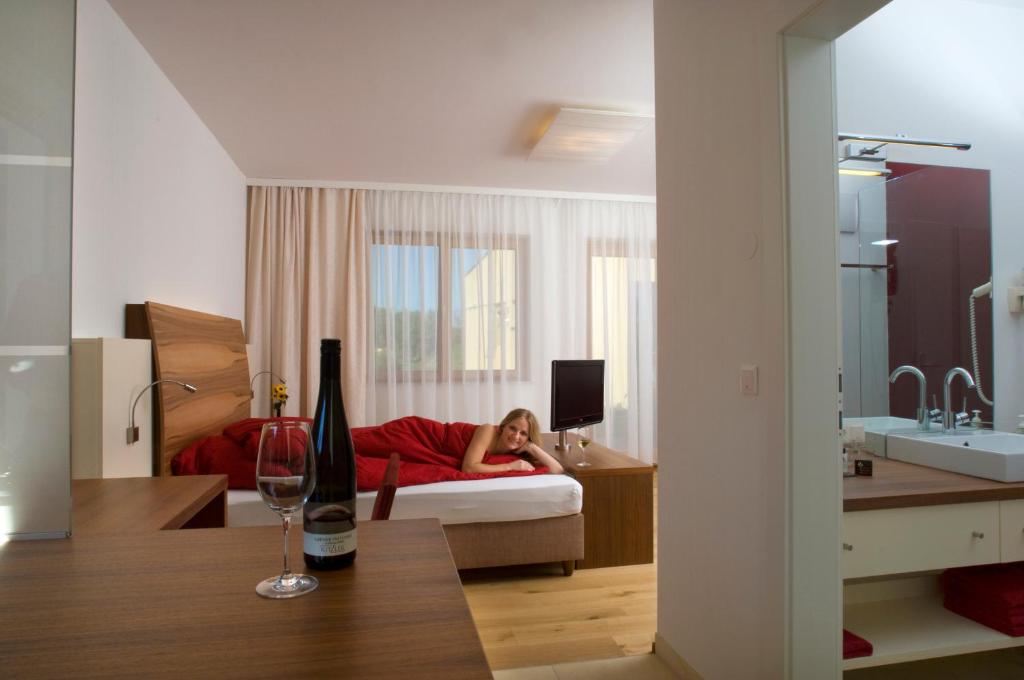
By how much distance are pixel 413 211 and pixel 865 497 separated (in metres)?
4.47

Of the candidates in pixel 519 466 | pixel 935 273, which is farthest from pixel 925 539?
pixel 519 466

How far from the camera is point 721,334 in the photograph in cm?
196

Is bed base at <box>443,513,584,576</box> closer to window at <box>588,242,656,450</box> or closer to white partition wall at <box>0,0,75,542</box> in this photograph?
white partition wall at <box>0,0,75,542</box>

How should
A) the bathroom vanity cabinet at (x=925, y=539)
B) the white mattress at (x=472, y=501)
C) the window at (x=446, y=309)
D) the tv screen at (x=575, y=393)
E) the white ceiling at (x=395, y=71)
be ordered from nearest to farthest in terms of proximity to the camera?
the bathroom vanity cabinet at (x=925, y=539) → the white ceiling at (x=395, y=71) → the white mattress at (x=472, y=501) → the tv screen at (x=575, y=393) → the window at (x=446, y=309)

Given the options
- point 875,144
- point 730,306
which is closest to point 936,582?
point 730,306

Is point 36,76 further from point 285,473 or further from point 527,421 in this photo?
point 527,421

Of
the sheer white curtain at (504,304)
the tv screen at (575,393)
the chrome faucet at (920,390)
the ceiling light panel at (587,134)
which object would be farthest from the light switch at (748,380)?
the sheer white curtain at (504,304)

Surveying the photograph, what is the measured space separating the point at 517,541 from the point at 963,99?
2.73 meters

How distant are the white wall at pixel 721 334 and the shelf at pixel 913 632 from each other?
1.31ft

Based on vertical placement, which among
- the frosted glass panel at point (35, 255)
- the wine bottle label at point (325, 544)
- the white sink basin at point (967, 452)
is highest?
the frosted glass panel at point (35, 255)

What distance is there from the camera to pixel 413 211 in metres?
5.50

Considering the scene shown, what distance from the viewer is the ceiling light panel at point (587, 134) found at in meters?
3.70

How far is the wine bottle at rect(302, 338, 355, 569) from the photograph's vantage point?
892mm

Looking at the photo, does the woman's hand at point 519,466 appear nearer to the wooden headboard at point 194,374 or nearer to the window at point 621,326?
the wooden headboard at point 194,374
